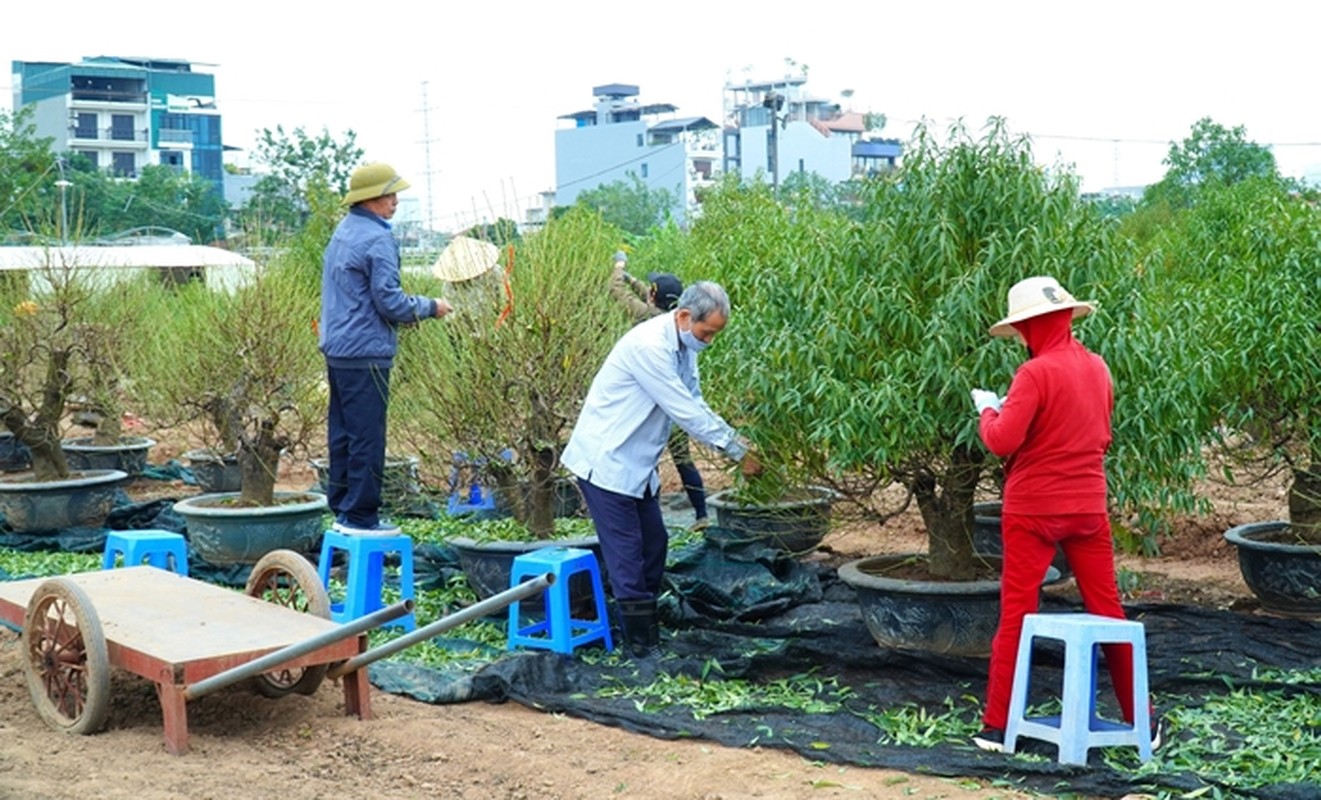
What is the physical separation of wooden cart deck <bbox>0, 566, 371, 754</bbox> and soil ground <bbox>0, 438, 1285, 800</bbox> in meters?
0.20

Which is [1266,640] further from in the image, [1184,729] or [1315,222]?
[1315,222]

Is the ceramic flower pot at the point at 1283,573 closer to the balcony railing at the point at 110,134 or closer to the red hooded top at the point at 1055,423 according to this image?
the red hooded top at the point at 1055,423

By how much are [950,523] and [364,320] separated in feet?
9.56

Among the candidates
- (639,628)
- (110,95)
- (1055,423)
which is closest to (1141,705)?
(1055,423)

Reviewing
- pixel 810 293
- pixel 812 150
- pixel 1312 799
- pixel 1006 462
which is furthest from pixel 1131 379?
pixel 812 150

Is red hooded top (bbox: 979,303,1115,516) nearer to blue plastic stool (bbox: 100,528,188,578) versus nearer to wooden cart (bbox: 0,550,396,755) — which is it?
wooden cart (bbox: 0,550,396,755)

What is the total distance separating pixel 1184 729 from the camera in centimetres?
528

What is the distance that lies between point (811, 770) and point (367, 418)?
3188mm

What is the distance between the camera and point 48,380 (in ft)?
34.8

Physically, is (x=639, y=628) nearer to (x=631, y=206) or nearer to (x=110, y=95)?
(x=631, y=206)

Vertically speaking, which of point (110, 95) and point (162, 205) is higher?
point (110, 95)

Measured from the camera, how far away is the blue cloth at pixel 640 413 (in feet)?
20.6

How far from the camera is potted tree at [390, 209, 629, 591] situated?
23.8 feet

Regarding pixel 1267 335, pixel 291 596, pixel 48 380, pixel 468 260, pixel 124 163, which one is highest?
pixel 124 163
